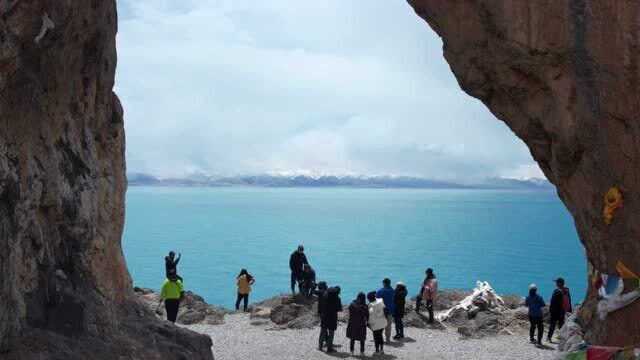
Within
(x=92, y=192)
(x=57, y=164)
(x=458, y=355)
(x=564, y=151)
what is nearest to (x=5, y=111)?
(x=57, y=164)

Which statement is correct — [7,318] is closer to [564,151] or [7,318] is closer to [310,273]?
[564,151]

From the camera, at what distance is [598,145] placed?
12.4 m

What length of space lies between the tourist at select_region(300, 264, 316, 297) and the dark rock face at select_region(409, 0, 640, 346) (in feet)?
38.2

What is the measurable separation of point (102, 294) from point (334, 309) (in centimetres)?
604

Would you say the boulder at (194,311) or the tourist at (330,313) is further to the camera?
the boulder at (194,311)

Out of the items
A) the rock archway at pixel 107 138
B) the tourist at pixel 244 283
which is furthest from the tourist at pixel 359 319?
the tourist at pixel 244 283

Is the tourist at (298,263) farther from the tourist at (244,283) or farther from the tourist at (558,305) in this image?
the tourist at (558,305)

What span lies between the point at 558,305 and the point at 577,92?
31.6 feet

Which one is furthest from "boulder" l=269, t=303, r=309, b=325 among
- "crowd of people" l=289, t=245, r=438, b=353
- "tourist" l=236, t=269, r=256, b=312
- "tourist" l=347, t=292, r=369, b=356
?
"tourist" l=347, t=292, r=369, b=356

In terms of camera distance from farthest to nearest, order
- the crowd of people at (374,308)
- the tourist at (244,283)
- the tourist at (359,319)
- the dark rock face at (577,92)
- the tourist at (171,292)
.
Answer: the tourist at (244,283), the tourist at (171,292), the crowd of people at (374,308), the tourist at (359,319), the dark rock face at (577,92)

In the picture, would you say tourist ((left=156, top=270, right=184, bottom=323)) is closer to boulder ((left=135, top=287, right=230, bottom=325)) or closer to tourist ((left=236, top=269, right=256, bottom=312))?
boulder ((left=135, top=287, right=230, bottom=325))

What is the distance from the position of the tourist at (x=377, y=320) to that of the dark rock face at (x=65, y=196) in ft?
15.0

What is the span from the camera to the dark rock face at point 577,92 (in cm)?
1198

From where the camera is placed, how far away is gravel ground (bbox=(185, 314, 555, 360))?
1986cm
